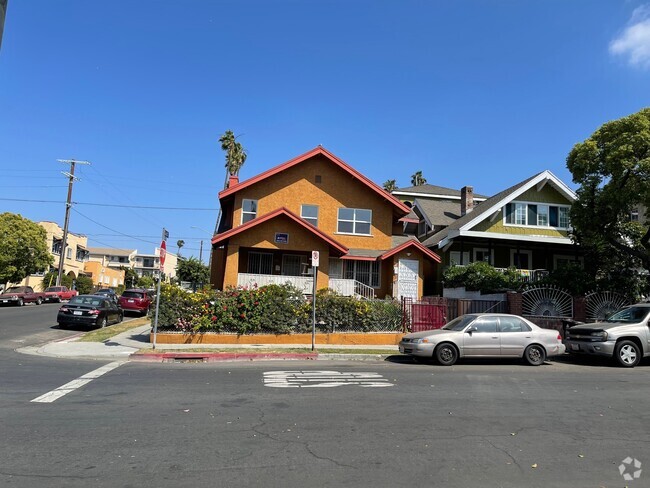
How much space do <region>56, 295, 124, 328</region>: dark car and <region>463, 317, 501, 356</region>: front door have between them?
14796 millimetres

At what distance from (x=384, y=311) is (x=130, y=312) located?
59.8 ft

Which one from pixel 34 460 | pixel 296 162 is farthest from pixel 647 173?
pixel 34 460

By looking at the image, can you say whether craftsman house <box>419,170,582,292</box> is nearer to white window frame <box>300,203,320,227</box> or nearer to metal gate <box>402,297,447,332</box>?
white window frame <box>300,203,320,227</box>

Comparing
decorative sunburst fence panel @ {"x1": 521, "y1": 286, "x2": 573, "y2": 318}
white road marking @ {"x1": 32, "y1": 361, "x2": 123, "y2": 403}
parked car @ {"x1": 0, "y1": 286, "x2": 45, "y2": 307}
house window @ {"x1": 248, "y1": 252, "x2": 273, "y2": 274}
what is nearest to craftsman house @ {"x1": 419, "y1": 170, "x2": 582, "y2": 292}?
decorative sunburst fence panel @ {"x1": 521, "y1": 286, "x2": 573, "y2": 318}

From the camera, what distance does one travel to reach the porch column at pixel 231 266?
2108 centimetres

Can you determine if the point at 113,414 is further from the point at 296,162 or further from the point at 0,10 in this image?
the point at 296,162

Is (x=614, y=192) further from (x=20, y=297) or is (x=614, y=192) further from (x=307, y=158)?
(x=20, y=297)

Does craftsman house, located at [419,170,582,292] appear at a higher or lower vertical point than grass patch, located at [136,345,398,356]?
higher

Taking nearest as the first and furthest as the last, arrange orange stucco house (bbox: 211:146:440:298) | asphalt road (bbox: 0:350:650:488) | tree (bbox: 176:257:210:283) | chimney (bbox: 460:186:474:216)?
1. asphalt road (bbox: 0:350:650:488)
2. orange stucco house (bbox: 211:146:440:298)
3. chimney (bbox: 460:186:474:216)
4. tree (bbox: 176:257:210:283)

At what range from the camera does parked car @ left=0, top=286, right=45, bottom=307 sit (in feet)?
111

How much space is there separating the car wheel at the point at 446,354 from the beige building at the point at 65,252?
44.4 meters

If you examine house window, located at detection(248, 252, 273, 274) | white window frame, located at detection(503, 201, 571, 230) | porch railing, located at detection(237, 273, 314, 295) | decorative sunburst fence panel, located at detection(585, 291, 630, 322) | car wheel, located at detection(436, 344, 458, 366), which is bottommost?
car wheel, located at detection(436, 344, 458, 366)

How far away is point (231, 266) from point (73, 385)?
41.0ft

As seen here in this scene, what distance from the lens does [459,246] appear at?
28562 millimetres
